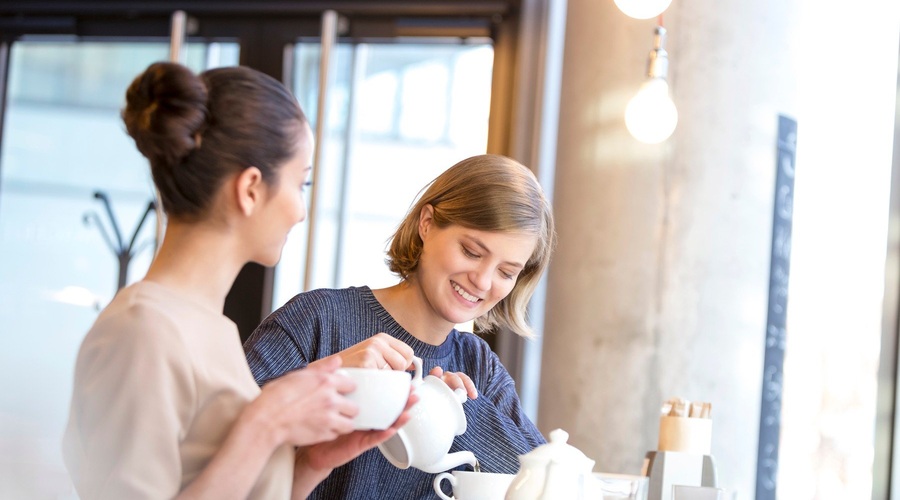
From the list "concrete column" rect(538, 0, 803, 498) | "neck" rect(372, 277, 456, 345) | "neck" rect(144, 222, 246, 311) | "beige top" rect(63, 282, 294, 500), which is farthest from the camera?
"concrete column" rect(538, 0, 803, 498)

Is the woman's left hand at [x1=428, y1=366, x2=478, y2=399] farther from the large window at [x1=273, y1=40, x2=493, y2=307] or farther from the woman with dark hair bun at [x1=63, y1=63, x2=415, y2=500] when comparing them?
the large window at [x1=273, y1=40, x2=493, y2=307]

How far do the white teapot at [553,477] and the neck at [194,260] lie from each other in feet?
1.38

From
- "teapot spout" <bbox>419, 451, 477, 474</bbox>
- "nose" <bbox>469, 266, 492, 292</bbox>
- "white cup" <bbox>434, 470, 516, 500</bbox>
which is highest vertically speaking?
"nose" <bbox>469, 266, 492, 292</bbox>

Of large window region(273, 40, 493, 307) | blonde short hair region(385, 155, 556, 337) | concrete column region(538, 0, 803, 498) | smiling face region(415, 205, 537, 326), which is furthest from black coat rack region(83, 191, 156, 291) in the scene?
smiling face region(415, 205, 537, 326)

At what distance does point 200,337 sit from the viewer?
39.4 inches

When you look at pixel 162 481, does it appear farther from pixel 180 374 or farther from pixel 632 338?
pixel 632 338

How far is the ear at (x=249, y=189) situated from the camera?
1.04 meters

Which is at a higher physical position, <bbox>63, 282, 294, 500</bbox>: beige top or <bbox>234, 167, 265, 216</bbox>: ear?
<bbox>234, 167, 265, 216</bbox>: ear

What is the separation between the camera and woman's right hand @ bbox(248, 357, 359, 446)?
98 cm

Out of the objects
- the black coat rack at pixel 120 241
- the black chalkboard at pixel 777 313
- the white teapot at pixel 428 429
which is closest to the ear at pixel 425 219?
the white teapot at pixel 428 429

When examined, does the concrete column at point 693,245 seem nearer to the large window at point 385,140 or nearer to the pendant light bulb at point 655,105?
the pendant light bulb at point 655,105

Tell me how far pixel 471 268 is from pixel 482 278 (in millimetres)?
30

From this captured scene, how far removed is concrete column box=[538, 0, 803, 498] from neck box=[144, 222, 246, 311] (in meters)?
2.21

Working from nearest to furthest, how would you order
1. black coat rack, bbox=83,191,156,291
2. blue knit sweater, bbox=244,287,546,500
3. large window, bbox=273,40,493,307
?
blue knit sweater, bbox=244,287,546,500, large window, bbox=273,40,493,307, black coat rack, bbox=83,191,156,291
